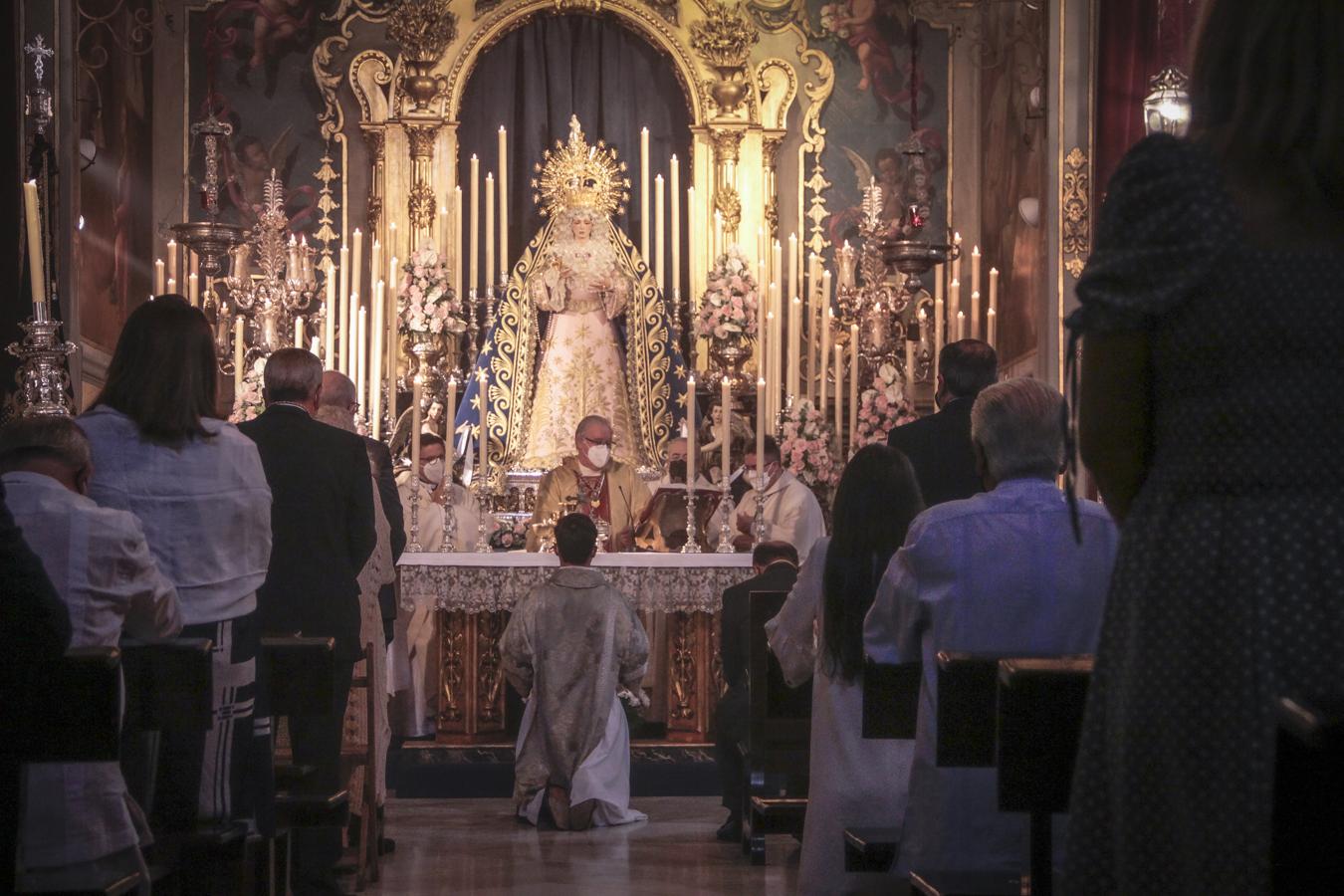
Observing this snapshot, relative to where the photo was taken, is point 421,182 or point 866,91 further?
point 866,91

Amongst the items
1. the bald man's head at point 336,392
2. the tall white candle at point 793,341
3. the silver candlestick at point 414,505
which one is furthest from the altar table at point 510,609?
Answer: the bald man's head at point 336,392

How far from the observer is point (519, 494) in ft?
46.0

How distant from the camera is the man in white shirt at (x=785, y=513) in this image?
38.1 feet

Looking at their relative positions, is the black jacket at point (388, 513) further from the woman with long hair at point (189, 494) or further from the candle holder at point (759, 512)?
the woman with long hair at point (189, 494)

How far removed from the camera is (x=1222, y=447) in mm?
2447

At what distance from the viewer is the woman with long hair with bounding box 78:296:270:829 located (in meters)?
5.03

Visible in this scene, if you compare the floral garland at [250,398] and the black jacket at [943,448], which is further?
the floral garland at [250,398]

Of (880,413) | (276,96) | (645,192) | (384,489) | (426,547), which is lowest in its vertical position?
(426,547)

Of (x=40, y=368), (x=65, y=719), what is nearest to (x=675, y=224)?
(x=40, y=368)

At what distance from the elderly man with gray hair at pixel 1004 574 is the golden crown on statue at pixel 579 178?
1056cm

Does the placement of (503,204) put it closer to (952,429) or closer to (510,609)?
(510,609)

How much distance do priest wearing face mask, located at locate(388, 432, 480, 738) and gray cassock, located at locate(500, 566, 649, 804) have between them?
2.20 meters

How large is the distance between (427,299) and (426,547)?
5.33ft

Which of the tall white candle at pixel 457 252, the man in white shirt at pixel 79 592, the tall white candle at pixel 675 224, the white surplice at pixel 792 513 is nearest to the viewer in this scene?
the man in white shirt at pixel 79 592
